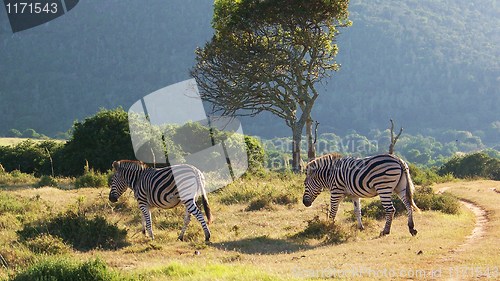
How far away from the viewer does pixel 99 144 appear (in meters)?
34.0

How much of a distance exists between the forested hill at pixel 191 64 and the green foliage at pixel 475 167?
8857cm

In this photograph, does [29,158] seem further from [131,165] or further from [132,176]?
[132,176]

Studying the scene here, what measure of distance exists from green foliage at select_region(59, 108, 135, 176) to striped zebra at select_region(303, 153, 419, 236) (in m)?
19.2

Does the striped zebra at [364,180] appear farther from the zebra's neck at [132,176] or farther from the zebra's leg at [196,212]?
the zebra's neck at [132,176]

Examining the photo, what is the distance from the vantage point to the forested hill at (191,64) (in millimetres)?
149125

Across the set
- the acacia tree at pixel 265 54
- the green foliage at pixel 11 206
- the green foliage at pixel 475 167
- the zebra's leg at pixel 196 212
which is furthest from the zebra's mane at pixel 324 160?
the green foliage at pixel 475 167

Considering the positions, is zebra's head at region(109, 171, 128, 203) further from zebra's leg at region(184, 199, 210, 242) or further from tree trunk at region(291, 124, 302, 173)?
tree trunk at region(291, 124, 302, 173)

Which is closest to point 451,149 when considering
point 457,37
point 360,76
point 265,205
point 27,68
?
point 360,76

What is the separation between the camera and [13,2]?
184875 mm

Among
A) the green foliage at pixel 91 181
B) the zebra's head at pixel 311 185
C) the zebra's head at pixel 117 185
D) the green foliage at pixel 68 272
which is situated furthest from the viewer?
the green foliage at pixel 91 181

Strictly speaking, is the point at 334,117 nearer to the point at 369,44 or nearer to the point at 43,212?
the point at 369,44

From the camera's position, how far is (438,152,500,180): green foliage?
41700 mm

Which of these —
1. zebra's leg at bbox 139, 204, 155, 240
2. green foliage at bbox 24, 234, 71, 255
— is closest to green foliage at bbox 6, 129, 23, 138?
zebra's leg at bbox 139, 204, 155, 240

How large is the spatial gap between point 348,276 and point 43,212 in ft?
35.4
